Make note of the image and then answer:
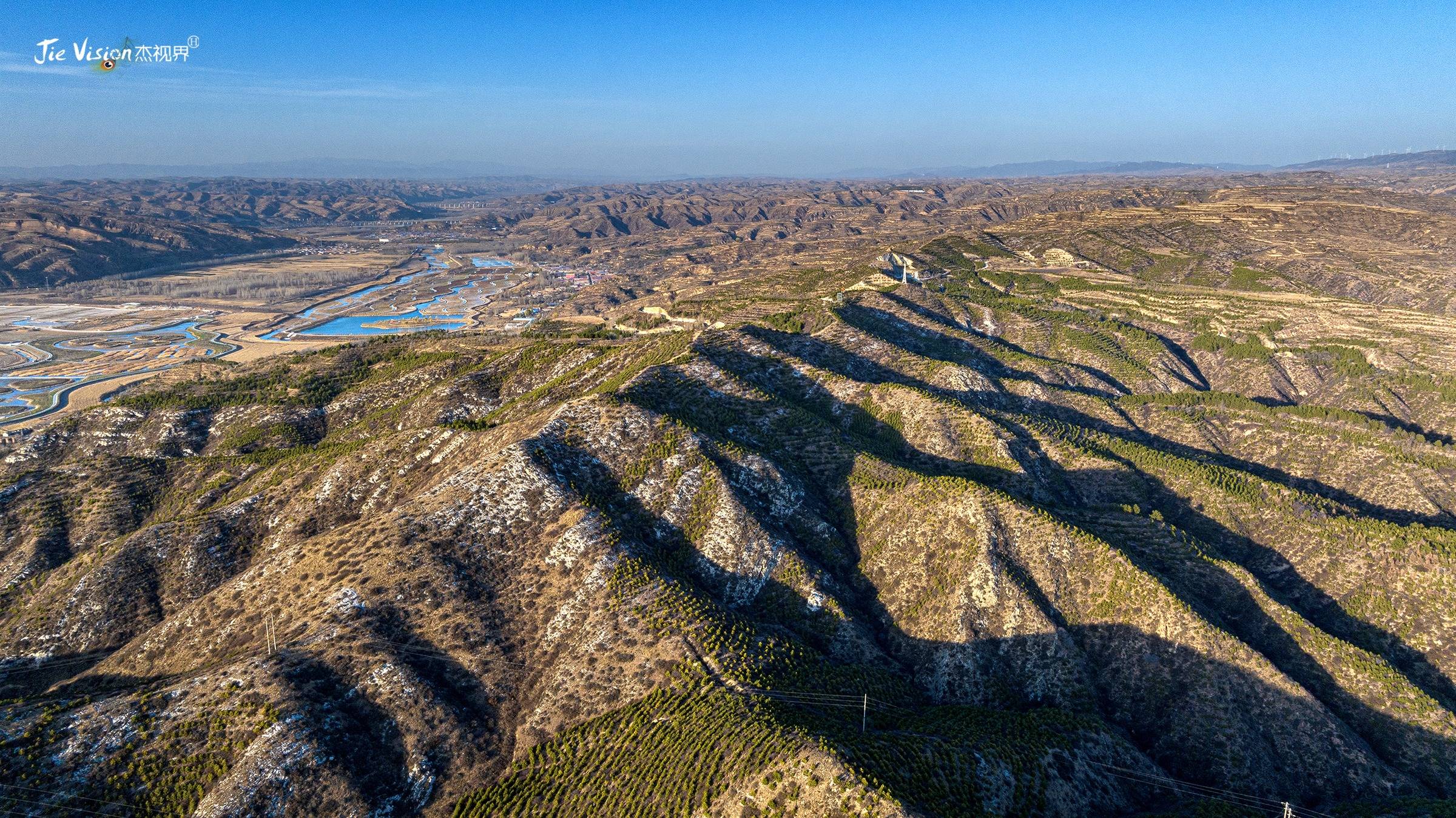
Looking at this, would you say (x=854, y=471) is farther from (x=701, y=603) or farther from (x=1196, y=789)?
(x=1196, y=789)

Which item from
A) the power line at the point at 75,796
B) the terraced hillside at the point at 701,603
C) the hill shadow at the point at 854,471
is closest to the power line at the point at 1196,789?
the terraced hillside at the point at 701,603

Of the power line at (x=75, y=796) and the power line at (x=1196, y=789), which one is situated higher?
the power line at (x=75, y=796)

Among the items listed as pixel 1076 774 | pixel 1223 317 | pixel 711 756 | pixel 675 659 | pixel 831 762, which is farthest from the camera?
pixel 1223 317

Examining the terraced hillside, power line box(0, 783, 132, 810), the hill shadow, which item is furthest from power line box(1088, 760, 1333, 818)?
power line box(0, 783, 132, 810)

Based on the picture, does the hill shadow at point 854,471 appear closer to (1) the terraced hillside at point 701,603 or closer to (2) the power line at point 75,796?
(1) the terraced hillside at point 701,603

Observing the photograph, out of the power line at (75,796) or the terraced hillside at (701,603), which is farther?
the terraced hillside at (701,603)

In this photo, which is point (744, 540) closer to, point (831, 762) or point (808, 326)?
point (831, 762)

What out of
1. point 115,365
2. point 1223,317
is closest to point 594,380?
point 1223,317

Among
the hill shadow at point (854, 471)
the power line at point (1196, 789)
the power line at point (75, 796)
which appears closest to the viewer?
the power line at point (75, 796)

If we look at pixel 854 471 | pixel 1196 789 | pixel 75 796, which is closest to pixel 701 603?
pixel 854 471
